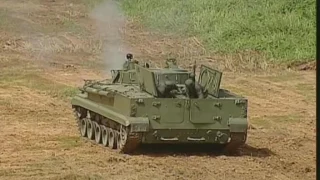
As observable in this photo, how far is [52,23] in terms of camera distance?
25469 mm

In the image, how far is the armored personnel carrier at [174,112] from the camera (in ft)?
30.3

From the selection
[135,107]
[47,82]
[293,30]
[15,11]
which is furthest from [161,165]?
[15,11]

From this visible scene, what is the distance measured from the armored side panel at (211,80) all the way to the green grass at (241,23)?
11.0 meters

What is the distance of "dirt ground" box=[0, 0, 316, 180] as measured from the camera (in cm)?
873

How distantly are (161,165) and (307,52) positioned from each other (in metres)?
13.0

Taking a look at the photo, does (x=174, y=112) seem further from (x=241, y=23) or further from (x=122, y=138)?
(x=241, y=23)

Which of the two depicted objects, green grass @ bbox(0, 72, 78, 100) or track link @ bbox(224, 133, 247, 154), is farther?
green grass @ bbox(0, 72, 78, 100)

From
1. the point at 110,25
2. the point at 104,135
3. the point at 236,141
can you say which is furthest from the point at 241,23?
the point at 236,141

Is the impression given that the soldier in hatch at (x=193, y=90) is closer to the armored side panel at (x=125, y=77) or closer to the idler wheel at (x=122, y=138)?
the idler wheel at (x=122, y=138)

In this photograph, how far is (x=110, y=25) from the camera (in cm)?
2578

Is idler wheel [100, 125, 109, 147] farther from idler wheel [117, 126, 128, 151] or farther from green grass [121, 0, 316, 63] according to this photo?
green grass [121, 0, 316, 63]

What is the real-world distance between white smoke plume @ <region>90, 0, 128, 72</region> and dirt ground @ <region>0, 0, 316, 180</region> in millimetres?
327

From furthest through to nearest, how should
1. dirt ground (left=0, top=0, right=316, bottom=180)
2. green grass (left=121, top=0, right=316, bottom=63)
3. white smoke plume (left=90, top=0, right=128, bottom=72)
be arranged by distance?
white smoke plume (left=90, top=0, right=128, bottom=72) < green grass (left=121, top=0, right=316, bottom=63) < dirt ground (left=0, top=0, right=316, bottom=180)

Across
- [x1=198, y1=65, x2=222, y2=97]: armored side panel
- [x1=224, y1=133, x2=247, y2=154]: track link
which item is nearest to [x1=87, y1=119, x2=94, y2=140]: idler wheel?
[x1=198, y1=65, x2=222, y2=97]: armored side panel
